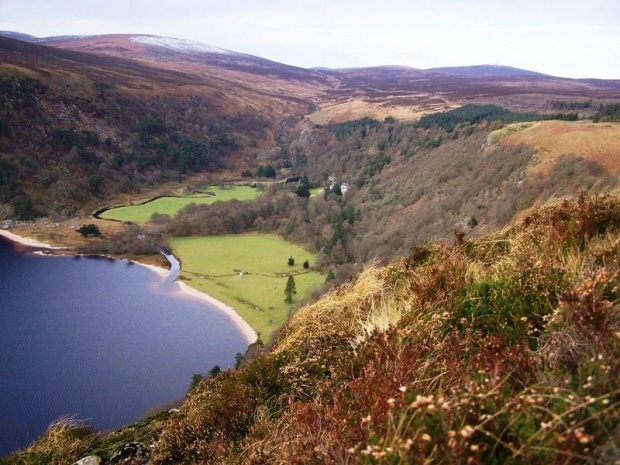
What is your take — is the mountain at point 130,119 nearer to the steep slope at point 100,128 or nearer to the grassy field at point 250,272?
the steep slope at point 100,128

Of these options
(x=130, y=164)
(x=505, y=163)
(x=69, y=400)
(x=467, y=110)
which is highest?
(x=467, y=110)

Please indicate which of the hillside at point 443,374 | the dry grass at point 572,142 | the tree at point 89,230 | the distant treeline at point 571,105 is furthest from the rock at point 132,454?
the distant treeline at point 571,105

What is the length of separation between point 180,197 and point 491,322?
70.2 m

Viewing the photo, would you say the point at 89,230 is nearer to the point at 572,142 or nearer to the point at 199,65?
the point at 572,142

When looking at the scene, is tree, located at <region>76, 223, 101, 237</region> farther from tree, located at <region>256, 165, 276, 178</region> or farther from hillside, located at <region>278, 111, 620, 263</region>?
tree, located at <region>256, 165, 276, 178</region>

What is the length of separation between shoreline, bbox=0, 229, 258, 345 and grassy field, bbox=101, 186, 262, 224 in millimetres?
10711

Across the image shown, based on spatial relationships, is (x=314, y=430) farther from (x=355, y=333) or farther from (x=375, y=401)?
(x=355, y=333)

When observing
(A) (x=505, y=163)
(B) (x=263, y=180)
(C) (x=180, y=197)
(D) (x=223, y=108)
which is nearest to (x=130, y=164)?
(C) (x=180, y=197)

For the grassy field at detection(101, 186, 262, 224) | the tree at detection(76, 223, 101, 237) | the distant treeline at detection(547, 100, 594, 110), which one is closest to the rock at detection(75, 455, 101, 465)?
the tree at detection(76, 223, 101, 237)

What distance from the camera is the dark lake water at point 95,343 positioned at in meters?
24.9

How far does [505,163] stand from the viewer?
1366 inches

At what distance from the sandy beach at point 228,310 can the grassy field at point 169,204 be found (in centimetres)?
2087

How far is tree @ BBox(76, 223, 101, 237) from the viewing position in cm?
5231

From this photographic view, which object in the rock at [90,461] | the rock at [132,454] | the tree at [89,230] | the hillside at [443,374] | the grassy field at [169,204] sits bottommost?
the tree at [89,230]
